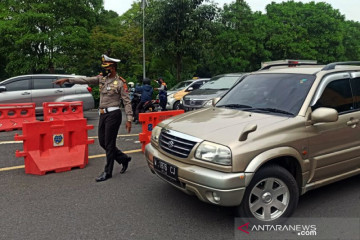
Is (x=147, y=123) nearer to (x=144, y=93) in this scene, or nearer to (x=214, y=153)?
(x=214, y=153)

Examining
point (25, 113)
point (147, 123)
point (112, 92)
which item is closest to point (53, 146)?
point (112, 92)

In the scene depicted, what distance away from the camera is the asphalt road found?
331 centimetres

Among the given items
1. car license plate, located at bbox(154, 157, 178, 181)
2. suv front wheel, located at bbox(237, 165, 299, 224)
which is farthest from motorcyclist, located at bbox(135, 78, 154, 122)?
suv front wheel, located at bbox(237, 165, 299, 224)

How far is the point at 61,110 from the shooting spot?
1011 cm

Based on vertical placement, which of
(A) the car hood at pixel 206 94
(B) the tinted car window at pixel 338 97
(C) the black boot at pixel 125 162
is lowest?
(C) the black boot at pixel 125 162

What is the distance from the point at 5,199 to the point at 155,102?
7.48m

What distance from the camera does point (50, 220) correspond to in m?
3.55

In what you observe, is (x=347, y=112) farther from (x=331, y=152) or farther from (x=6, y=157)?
(x=6, y=157)

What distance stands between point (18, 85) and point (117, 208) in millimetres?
8550

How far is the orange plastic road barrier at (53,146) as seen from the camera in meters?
5.14

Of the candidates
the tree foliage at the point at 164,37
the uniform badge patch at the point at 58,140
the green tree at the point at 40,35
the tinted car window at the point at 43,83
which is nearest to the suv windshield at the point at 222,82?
the tinted car window at the point at 43,83

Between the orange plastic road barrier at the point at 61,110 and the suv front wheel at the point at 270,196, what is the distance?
797cm

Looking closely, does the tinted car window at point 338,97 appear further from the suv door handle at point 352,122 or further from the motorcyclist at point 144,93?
the motorcyclist at point 144,93

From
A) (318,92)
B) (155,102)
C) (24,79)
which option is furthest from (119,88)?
(24,79)
